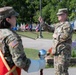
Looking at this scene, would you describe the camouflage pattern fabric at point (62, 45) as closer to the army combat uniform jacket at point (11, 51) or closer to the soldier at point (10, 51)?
the soldier at point (10, 51)

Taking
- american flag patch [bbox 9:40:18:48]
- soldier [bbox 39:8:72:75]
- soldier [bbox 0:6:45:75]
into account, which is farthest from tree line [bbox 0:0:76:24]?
american flag patch [bbox 9:40:18:48]

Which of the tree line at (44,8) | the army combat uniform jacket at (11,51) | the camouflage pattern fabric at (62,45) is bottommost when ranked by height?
the tree line at (44,8)

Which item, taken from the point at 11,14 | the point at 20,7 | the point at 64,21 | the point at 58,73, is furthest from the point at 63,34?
the point at 20,7

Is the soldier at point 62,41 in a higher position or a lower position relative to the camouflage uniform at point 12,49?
lower

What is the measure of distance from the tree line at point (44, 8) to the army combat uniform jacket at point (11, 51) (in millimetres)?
44703

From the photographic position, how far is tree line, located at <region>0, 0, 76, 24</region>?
5756 centimetres

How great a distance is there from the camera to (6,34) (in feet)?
12.5

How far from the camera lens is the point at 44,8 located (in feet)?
211

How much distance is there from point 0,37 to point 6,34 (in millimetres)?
91

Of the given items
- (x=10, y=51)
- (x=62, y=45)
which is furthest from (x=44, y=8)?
(x=10, y=51)

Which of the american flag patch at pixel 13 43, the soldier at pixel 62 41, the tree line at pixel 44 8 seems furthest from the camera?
the tree line at pixel 44 8

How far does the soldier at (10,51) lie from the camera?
3751 millimetres

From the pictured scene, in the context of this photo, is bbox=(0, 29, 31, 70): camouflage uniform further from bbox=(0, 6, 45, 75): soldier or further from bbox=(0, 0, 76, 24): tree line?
bbox=(0, 0, 76, 24): tree line

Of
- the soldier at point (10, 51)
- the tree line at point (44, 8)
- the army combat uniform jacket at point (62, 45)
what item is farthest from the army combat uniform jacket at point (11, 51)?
the tree line at point (44, 8)
